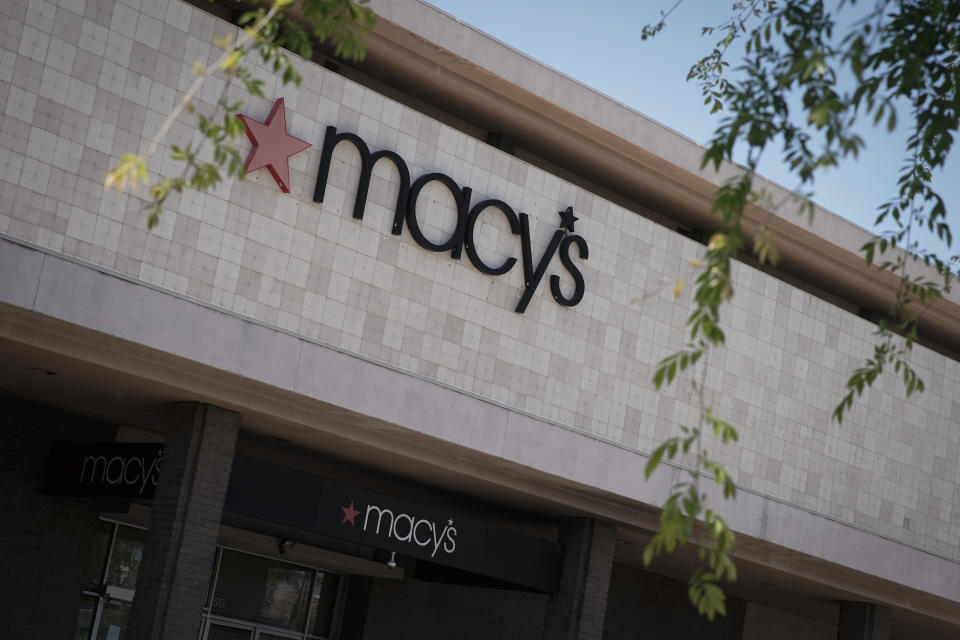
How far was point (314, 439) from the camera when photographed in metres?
15.2

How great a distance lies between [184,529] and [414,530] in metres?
3.19

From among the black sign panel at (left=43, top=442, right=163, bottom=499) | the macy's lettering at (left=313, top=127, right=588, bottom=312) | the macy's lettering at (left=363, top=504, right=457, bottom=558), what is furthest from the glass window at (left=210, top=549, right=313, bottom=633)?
the macy's lettering at (left=313, top=127, right=588, bottom=312)

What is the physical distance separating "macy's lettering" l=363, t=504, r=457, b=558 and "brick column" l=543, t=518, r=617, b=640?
6.41 ft

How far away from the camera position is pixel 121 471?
46.9ft

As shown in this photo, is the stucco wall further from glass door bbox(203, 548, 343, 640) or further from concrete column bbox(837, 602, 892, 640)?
glass door bbox(203, 548, 343, 640)

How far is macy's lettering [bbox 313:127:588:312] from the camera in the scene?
13547 mm

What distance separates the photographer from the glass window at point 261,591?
18.0 m

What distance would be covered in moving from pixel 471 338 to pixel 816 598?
9413mm

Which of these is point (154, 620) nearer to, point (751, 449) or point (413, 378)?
point (413, 378)

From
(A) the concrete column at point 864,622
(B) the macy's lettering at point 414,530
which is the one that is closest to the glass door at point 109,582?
(B) the macy's lettering at point 414,530

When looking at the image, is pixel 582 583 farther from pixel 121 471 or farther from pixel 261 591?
pixel 121 471

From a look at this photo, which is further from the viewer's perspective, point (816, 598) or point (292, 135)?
point (816, 598)

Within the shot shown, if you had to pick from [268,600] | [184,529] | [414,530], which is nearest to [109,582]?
[268,600]

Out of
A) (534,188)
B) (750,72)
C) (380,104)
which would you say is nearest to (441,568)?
(534,188)
